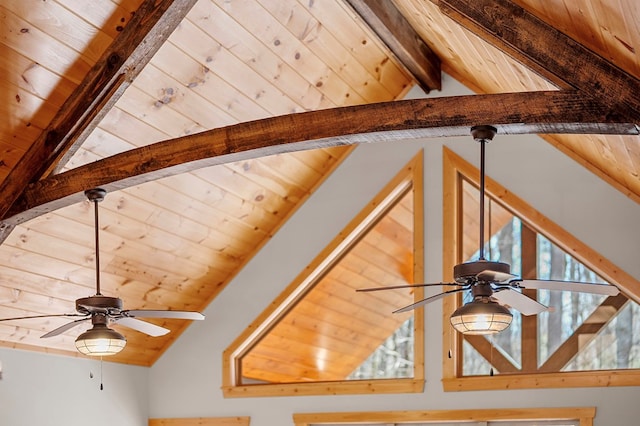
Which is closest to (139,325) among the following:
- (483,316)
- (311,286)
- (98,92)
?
(98,92)

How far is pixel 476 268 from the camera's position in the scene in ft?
14.8

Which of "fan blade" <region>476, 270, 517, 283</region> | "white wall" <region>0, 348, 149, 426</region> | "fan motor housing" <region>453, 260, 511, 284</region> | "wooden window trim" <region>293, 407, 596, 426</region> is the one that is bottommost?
"wooden window trim" <region>293, 407, 596, 426</region>

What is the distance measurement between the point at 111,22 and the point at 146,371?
3812 millimetres

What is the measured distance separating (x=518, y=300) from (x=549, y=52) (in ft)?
4.58

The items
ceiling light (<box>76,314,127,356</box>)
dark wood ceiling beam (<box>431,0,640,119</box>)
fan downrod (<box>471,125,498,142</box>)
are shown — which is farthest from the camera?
ceiling light (<box>76,314,127,356</box>)

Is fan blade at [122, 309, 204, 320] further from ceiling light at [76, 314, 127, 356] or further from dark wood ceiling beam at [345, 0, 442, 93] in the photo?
dark wood ceiling beam at [345, 0, 442, 93]

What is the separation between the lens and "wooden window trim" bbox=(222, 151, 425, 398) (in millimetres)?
7223

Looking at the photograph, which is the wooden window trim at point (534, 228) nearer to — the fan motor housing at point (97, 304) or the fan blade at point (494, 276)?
the fan blade at point (494, 276)

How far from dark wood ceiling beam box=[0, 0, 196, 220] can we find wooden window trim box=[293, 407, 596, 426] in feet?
9.93

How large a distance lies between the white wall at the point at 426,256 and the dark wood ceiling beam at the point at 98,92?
2600 mm

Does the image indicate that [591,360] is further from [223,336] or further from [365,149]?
[223,336]

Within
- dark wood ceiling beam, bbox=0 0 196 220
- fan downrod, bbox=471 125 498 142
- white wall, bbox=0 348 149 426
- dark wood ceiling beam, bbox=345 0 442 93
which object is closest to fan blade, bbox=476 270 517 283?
fan downrod, bbox=471 125 498 142

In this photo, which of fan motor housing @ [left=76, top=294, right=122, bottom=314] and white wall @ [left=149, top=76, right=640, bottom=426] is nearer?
fan motor housing @ [left=76, top=294, right=122, bottom=314]

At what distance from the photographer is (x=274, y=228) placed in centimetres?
797
